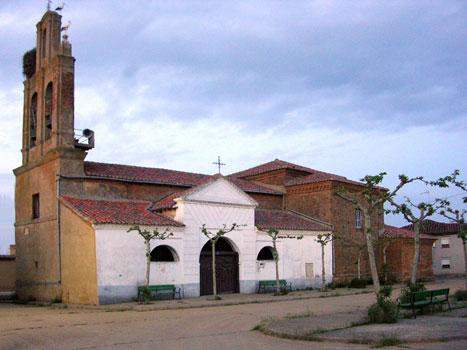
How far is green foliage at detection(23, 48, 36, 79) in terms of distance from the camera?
3316 centimetres

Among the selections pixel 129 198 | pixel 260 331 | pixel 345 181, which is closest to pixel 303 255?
pixel 345 181

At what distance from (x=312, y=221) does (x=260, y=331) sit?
2179 cm

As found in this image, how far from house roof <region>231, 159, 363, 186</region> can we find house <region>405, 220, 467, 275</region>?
58.1ft

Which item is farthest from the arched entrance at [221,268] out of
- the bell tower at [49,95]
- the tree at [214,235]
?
the bell tower at [49,95]

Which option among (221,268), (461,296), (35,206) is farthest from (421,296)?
(35,206)

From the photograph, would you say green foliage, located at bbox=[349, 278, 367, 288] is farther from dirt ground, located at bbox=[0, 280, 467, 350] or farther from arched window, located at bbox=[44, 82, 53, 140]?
arched window, located at bbox=[44, 82, 53, 140]

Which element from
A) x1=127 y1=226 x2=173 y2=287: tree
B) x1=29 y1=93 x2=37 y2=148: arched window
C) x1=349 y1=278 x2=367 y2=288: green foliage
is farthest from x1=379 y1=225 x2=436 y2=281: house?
x1=29 y1=93 x2=37 y2=148: arched window

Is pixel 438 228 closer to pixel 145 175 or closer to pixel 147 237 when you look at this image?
pixel 145 175

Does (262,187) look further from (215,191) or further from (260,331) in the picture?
(260,331)

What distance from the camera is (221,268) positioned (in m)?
30.4

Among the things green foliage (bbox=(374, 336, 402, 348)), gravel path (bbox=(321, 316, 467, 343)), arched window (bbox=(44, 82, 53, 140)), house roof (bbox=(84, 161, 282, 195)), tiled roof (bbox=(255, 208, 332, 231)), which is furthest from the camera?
tiled roof (bbox=(255, 208, 332, 231))

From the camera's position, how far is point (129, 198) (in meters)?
30.5

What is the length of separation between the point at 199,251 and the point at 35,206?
988 cm

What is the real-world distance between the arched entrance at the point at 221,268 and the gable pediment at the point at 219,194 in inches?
87.6
